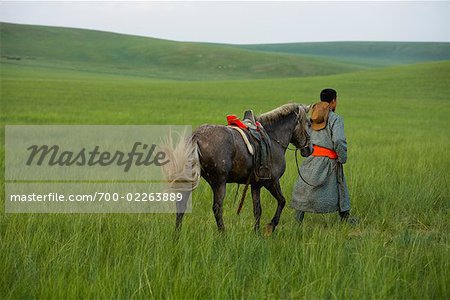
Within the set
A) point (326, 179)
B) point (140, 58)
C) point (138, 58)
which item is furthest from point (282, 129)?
point (138, 58)

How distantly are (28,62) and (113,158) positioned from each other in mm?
69516

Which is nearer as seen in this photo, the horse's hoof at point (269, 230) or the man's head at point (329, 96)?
the horse's hoof at point (269, 230)

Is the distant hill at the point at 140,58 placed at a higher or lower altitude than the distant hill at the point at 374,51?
lower

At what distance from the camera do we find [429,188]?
8273mm

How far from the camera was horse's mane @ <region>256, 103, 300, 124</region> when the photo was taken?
6559mm

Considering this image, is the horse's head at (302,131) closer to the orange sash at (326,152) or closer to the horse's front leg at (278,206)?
the orange sash at (326,152)

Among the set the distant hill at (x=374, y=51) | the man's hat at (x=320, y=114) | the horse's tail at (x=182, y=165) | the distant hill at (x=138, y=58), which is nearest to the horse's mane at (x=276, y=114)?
the man's hat at (x=320, y=114)

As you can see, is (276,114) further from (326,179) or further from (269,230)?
(269,230)

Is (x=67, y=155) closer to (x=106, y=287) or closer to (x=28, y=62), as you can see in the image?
(x=106, y=287)

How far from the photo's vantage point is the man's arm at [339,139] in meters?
6.79

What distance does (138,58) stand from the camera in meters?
96.0

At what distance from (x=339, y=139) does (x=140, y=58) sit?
92.1 meters

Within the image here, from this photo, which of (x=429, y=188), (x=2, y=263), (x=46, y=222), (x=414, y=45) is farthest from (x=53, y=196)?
(x=414, y=45)

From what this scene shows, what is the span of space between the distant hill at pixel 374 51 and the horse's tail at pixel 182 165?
12749cm
